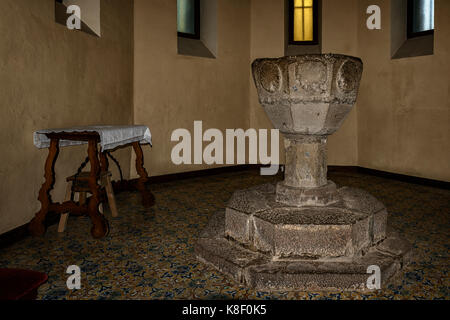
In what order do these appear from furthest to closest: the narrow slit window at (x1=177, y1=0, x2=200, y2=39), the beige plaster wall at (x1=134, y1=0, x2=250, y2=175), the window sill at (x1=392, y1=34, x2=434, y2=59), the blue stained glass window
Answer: the narrow slit window at (x1=177, y1=0, x2=200, y2=39) < the blue stained glass window < the beige plaster wall at (x1=134, y1=0, x2=250, y2=175) < the window sill at (x1=392, y1=34, x2=434, y2=59)

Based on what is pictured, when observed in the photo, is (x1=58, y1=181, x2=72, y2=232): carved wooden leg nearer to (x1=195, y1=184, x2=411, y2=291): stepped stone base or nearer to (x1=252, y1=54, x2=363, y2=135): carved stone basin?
(x1=195, y1=184, x2=411, y2=291): stepped stone base

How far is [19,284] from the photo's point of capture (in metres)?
1.30

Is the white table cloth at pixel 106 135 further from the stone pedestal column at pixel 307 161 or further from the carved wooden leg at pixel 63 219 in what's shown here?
the stone pedestal column at pixel 307 161

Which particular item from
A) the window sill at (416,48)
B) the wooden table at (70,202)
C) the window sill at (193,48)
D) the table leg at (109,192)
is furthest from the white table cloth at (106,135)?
the window sill at (416,48)

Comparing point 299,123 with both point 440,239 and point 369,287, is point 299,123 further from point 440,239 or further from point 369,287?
point 440,239

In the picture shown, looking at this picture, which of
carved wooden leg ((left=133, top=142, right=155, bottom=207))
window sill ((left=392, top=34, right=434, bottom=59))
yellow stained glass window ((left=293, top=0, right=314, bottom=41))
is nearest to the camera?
carved wooden leg ((left=133, top=142, right=155, bottom=207))

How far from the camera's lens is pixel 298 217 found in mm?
2584

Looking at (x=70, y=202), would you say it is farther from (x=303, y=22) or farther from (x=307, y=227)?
(x=303, y=22)

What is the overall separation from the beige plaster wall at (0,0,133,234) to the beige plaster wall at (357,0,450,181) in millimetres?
4284

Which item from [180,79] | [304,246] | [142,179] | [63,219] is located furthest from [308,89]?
[180,79]

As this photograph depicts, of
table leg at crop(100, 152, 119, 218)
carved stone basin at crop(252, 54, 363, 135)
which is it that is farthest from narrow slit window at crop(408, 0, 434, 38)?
table leg at crop(100, 152, 119, 218)

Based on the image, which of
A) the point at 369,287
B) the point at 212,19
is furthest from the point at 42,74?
the point at 212,19

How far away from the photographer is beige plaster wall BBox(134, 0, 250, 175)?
557 cm
